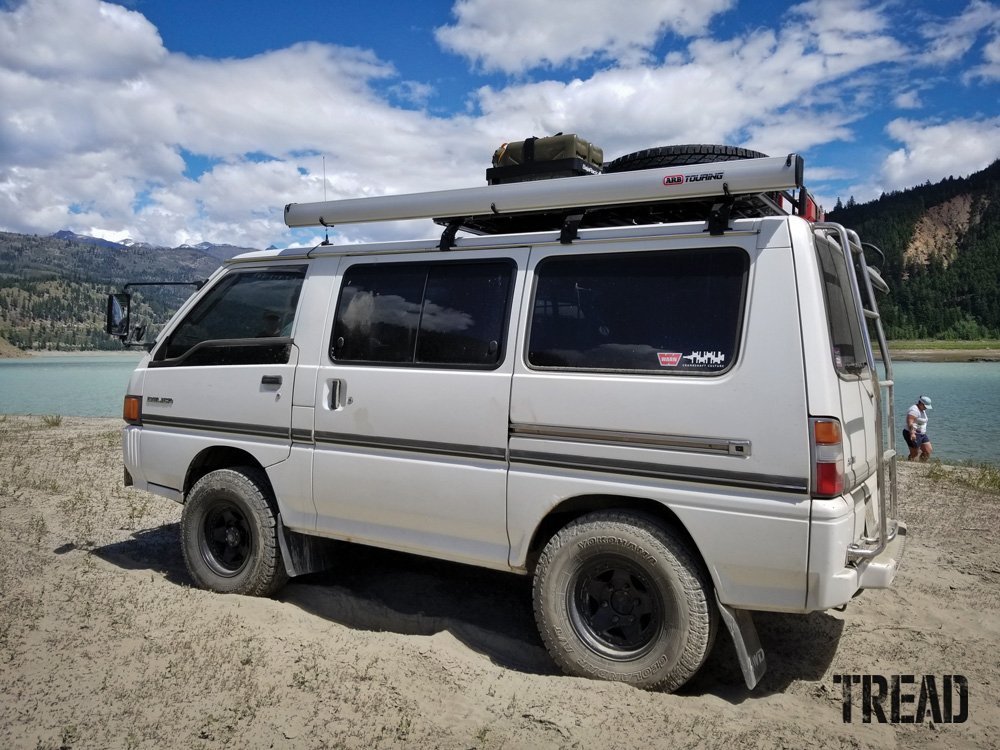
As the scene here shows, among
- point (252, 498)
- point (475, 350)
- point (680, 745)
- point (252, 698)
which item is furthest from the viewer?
point (252, 498)

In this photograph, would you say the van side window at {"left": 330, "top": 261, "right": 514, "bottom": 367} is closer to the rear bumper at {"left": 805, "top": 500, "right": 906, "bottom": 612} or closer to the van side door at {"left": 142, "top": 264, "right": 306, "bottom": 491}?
the van side door at {"left": 142, "top": 264, "right": 306, "bottom": 491}

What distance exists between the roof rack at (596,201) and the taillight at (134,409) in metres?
1.86

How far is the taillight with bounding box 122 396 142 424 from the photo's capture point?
19.2 feet

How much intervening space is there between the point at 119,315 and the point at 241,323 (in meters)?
1.10

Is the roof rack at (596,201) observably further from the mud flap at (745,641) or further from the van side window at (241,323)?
the mud flap at (745,641)

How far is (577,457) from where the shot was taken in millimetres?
3988

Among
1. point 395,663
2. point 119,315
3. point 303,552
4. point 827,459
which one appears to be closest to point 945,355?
point 303,552

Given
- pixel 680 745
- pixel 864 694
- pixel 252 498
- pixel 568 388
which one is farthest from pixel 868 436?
pixel 252 498

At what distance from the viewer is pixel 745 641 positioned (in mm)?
3766

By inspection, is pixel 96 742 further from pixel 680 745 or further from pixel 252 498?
pixel 680 745

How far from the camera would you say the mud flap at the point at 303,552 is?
5195 millimetres

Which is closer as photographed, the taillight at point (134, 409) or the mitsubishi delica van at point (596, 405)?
the mitsubishi delica van at point (596, 405)

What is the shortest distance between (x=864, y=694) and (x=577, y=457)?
193cm

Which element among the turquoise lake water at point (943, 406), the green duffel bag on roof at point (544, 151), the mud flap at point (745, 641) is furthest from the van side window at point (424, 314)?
the turquoise lake water at point (943, 406)
